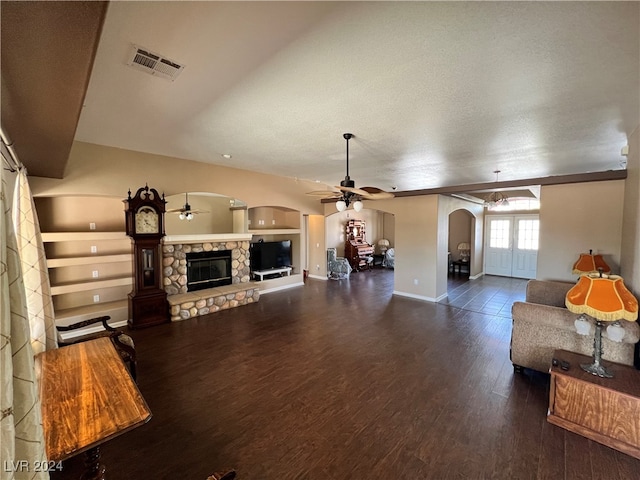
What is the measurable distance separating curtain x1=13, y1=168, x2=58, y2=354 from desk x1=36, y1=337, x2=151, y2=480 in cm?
35

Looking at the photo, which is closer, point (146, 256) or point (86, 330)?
point (86, 330)

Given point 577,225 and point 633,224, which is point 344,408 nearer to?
point 633,224

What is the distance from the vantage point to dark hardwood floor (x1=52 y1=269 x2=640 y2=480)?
2035 millimetres

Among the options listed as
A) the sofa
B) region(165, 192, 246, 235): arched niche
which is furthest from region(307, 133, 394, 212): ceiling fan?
region(165, 192, 246, 235): arched niche

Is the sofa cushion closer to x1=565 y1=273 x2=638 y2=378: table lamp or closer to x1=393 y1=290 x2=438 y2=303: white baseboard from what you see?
x1=565 y1=273 x2=638 y2=378: table lamp

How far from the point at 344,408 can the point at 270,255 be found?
537 cm

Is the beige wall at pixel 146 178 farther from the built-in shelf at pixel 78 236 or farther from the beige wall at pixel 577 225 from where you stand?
the beige wall at pixel 577 225

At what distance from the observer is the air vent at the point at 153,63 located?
6.00 feet

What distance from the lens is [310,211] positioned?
313 inches

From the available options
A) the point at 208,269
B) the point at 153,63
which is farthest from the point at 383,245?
the point at 153,63

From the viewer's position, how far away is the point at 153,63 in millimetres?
1939

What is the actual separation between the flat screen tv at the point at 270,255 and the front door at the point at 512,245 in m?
7.14

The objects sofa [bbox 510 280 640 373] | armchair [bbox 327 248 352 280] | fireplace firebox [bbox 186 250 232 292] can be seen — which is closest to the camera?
sofa [bbox 510 280 640 373]

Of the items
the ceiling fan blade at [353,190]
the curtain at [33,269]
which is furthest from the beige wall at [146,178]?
the ceiling fan blade at [353,190]
